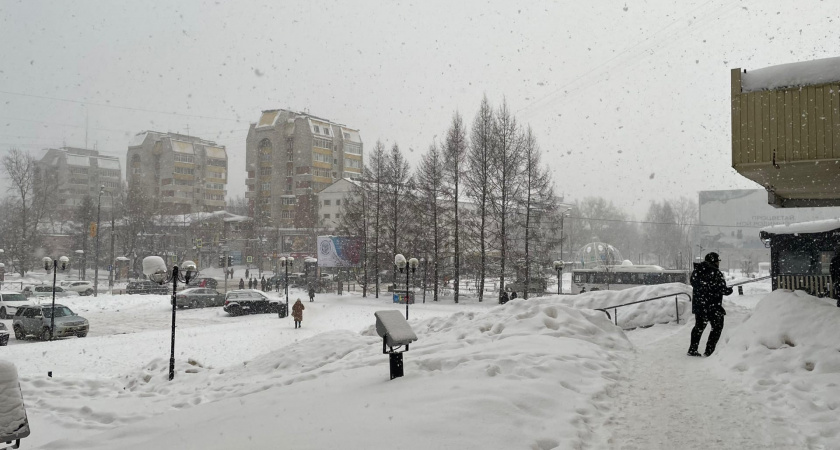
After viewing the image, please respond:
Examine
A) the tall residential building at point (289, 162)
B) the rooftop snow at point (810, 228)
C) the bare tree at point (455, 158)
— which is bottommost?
the rooftop snow at point (810, 228)

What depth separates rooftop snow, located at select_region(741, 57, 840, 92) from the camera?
9.02 metres

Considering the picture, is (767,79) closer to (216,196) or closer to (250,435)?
(250,435)

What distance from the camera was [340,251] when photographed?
46.9 m

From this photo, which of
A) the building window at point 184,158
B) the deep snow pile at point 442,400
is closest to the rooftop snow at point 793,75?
the deep snow pile at point 442,400

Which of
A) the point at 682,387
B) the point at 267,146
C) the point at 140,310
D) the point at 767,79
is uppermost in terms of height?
the point at 267,146

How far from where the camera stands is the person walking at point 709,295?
8.48 metres

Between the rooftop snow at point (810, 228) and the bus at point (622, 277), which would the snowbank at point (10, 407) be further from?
the bus at point (622, 277)

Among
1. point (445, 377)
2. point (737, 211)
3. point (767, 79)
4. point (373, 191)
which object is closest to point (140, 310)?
point (373, 191)

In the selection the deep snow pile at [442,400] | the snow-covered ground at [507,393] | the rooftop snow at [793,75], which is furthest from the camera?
the rooftop snow at [793,75]

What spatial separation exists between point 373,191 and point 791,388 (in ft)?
128

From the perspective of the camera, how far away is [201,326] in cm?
2694

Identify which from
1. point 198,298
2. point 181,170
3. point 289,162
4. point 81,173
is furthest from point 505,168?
point 81,173

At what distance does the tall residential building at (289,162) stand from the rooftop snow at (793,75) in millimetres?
77242

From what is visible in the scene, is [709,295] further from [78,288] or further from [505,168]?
[78,288]
